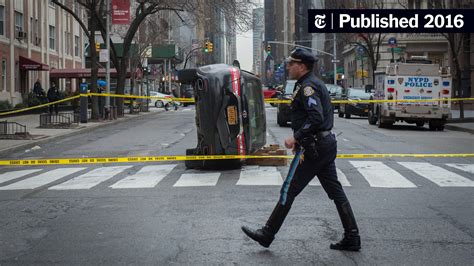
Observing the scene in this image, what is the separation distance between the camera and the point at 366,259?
6.04m

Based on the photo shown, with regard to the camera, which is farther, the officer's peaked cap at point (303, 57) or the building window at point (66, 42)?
the building window at point (66, 42)

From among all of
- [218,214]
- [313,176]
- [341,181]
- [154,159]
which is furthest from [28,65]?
[313,176]

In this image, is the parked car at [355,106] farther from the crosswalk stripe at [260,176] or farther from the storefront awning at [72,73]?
the crosswalk stripe at [260,176]

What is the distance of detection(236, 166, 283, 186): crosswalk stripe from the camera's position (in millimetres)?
10734

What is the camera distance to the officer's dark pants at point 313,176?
246 inches

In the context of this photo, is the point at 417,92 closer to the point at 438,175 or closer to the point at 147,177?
the point at 438,175

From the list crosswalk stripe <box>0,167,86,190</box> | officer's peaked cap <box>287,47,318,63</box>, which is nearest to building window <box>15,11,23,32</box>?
crosswalk stripe <box>0,167,86,190</box>

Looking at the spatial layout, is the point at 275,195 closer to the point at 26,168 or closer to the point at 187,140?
the point at 26,168

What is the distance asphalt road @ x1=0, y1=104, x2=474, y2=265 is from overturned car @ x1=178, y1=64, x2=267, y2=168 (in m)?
0.47

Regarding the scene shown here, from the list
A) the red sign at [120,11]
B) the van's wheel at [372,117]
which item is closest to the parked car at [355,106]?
the van's wheel at [372,117]

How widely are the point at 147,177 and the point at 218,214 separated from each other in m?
3.87

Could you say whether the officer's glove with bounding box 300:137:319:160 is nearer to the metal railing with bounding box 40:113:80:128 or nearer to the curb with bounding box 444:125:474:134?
the curb with bounding box 444:125:474:134

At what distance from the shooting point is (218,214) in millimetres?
8156

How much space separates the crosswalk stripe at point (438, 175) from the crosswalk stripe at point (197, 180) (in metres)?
3.76
